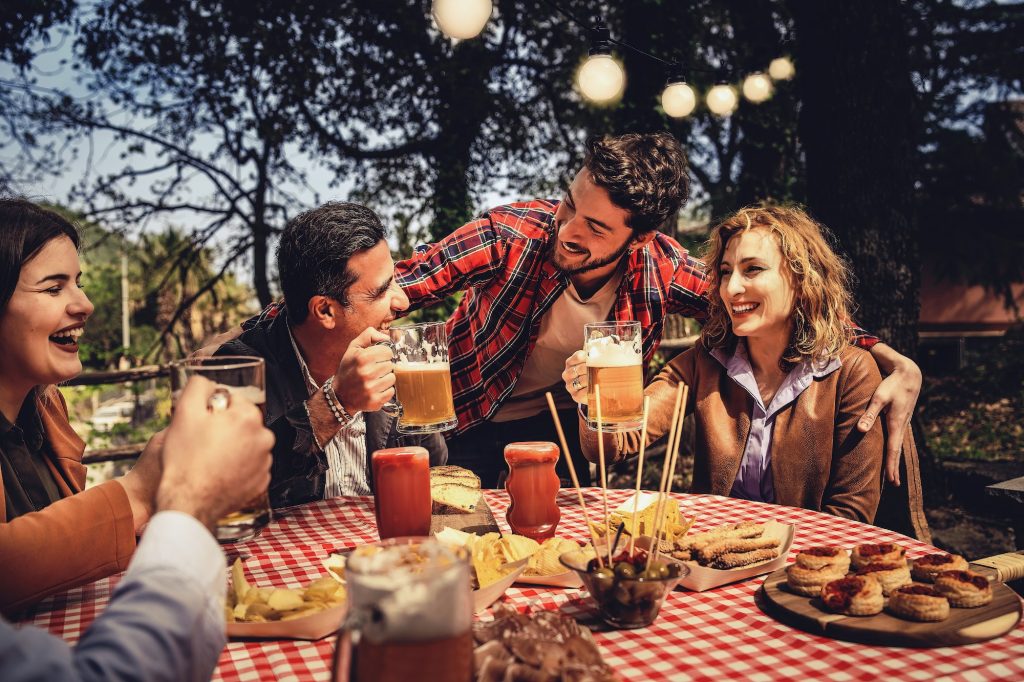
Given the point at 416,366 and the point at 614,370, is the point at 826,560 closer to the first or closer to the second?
the point at 614,370

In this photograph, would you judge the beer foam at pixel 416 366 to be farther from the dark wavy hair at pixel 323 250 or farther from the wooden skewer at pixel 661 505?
the wooden skewer at pixel 661 505

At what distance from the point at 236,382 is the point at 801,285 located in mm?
2169

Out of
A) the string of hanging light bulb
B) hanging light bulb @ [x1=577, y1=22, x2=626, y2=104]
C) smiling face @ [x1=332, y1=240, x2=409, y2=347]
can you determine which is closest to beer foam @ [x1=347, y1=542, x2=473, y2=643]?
smiling face @ [x1=332, y1=240, x2=409, y2=347]

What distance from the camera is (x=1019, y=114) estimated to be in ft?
38.2

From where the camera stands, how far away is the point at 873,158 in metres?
4.83

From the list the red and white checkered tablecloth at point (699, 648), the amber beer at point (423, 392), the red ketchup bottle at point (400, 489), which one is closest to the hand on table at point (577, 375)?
the amber beer at point (423, 392)

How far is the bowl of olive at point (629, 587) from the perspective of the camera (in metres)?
1.43

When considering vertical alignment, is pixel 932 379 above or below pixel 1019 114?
below

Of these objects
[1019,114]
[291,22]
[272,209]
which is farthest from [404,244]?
[1019,114]

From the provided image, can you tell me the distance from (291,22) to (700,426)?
24.1ft

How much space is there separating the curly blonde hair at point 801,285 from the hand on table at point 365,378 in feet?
4.56

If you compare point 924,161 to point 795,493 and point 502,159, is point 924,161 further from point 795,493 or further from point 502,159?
point 795,493

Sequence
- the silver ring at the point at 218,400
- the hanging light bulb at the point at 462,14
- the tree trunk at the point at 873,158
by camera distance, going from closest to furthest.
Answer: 1. the silver ring at the point at 218,400
2. the hanging light bulb at the point at 462,14
3. the tree trunk at the point at 873,158

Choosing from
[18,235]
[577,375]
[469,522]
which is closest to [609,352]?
[577,375]
